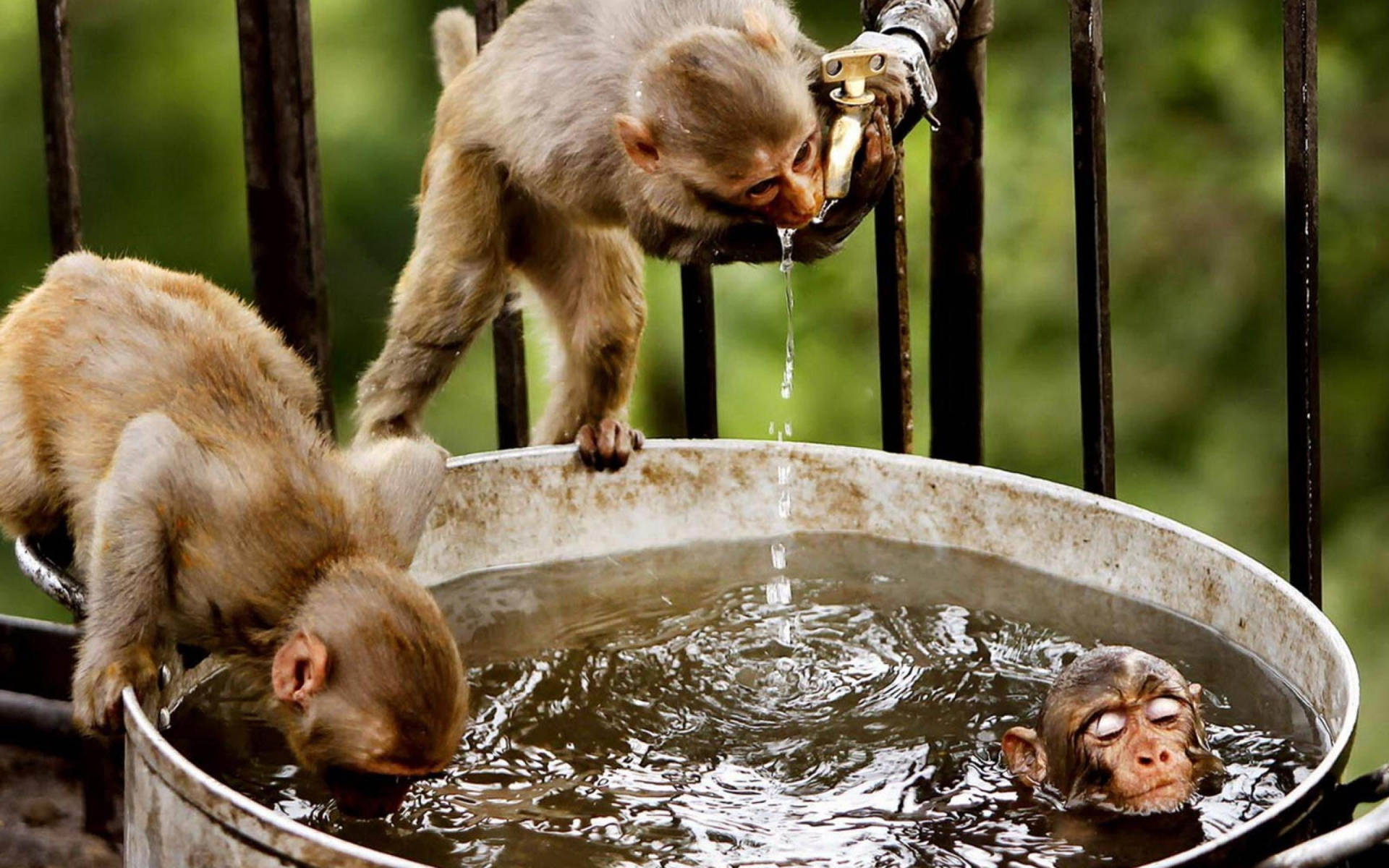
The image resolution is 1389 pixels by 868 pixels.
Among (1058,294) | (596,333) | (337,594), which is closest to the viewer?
(337,594)

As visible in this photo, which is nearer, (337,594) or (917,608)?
(337,594)

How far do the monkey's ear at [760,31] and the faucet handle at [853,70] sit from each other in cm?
56

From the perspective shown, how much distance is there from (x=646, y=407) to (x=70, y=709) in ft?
7.78

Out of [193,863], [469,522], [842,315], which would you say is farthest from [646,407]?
[193,863]

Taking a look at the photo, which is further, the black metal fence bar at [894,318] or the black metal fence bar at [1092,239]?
the black metal fence bar at [894,318]

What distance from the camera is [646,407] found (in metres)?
5.72

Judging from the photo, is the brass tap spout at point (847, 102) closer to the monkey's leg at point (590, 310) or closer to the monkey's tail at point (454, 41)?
the monkey's leg at point (590, 310)

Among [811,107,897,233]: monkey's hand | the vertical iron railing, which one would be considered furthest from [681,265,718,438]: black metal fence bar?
[811,107,897,233]: monkey's hand

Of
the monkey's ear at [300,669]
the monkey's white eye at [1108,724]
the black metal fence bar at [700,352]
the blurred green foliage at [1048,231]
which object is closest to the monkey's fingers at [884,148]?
the black metal fence bar at [700,352]

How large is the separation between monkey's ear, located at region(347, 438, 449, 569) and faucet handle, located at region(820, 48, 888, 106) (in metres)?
0.90

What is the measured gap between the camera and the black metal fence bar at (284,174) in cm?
401

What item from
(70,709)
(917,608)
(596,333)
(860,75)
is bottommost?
→ (70,709)

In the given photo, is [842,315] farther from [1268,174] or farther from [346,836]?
[346,836]

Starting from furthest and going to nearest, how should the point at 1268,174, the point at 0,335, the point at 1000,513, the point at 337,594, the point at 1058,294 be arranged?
the point at 1058,294
the point at 1268,174
the point at 0,335
the point at 1000,513
the point at 337,594
